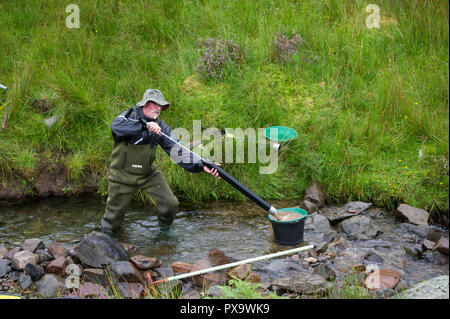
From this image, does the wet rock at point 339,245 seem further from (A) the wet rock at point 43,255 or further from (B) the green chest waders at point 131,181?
(A) the wet rock at point 43,255

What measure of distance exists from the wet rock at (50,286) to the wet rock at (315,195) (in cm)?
344

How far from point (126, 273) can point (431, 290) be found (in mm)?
2784

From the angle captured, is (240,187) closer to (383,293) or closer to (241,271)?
(241,271)

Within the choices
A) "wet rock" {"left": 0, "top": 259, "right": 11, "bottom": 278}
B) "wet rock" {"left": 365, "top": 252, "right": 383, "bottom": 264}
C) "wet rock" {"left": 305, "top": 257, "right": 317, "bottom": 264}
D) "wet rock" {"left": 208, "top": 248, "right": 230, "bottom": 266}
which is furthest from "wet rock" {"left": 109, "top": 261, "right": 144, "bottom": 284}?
"wet rock" {"left": 365, "top": 252, "right": 383, "bottom": 264}

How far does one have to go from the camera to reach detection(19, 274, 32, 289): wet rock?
4875mm

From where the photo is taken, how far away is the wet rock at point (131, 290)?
4.60 m

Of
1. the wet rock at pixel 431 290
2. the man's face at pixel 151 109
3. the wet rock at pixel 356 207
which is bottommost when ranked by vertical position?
the wet rock at pixel 356 207

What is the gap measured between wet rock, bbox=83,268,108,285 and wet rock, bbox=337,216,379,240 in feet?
9.66

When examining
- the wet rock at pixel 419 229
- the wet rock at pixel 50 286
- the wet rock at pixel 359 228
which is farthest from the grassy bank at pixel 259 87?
the wet rock at pixel 50 286

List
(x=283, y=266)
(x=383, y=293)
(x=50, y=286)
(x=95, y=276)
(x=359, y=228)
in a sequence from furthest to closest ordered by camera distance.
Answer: (x=359, y=228), (x=283, y=266), (x=95, y=276), (x=50, y=286), (x=383, y=293)

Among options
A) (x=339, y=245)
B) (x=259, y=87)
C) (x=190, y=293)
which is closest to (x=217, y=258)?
(x=190, y=293)

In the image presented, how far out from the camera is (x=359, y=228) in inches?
233

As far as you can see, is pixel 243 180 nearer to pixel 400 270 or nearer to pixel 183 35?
pixel 400 270
